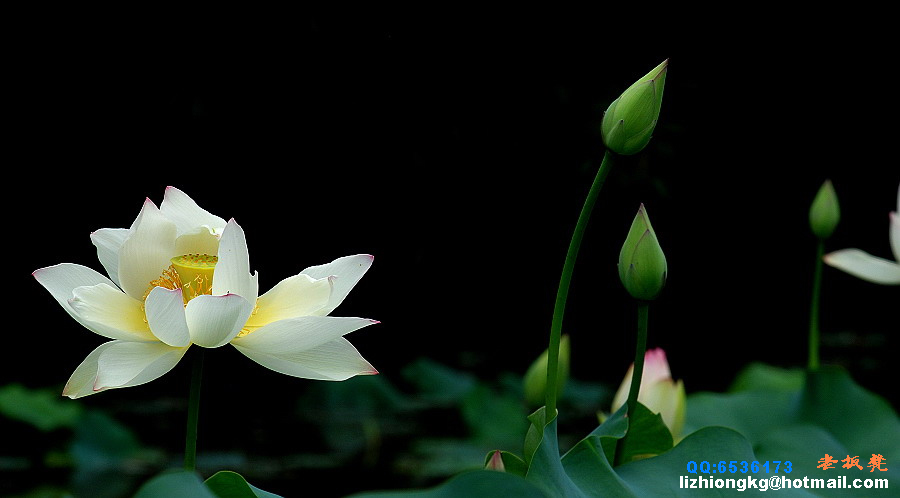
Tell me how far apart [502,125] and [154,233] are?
1.91m

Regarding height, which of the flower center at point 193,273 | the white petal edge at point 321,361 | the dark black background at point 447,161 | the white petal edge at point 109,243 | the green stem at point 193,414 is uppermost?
the dark black background at point 447,161

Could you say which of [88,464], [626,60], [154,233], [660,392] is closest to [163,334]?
[154,233]

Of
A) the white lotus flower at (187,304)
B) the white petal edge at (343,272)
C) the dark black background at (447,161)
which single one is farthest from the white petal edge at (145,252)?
the dark black background at (447,161)

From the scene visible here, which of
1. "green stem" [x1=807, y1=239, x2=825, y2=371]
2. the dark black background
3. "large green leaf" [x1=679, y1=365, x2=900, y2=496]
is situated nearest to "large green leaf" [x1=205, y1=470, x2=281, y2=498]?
"large green leaf" [x1=679, y1=365, x2=900, y2=496]

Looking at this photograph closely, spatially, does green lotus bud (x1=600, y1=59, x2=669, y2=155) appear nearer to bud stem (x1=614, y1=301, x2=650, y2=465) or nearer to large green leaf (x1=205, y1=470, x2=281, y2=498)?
bud stem (x1=614, y1=301, x2=650, y2=465)

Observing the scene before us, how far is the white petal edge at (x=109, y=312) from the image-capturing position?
0.62 m

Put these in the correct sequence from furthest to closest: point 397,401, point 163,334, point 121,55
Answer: point 397,401 < point 121,55 < point 163,334

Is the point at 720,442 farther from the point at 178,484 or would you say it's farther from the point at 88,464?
the point at 88,464

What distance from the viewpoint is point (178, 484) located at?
511 millimetres

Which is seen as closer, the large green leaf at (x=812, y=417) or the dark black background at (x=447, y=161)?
the large green leaf at (x=812, y=417)

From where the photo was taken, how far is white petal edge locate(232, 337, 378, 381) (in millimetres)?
652

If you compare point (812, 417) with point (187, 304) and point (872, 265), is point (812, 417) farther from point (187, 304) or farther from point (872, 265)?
point (187, 304)

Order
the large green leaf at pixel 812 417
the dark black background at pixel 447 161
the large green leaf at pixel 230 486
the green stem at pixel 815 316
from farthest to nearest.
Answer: the dark black background at pixel 447 161 → the green stem at pixel 815 316 → the large green leaf at pixel 812 417 → the large green leaf at pixel 230 486

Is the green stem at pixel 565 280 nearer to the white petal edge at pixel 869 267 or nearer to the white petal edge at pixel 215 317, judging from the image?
the white petal edge at pixel 215 317
